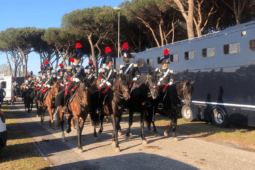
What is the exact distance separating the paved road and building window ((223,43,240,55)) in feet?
16.8

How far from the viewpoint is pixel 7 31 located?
5125 cm

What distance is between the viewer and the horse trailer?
10.4m

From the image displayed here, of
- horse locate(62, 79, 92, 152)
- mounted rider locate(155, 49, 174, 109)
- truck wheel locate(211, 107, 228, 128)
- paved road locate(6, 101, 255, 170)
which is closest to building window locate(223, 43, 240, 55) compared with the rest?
truck wheel locate(211, 107, 228, 128)

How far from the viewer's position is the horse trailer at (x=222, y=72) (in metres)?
10.4

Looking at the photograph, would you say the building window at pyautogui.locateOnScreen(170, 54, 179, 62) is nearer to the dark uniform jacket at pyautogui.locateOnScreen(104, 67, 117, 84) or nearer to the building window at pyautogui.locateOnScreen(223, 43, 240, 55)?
the building window at pyautogui.locateOnScreen(223, 43, 240, 55)

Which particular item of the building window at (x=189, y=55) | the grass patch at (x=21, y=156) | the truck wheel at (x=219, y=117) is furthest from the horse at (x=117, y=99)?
the building window at (x=189, y=55)

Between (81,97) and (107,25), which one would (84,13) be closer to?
(107,25)

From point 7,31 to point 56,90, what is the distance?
159 ft

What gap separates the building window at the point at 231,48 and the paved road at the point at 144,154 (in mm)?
5126

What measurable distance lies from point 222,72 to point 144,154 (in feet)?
22.9

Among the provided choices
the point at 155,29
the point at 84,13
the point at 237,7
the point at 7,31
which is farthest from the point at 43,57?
the point at 237,7

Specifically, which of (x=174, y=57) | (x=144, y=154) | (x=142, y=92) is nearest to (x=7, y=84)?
(x=174, y=57)

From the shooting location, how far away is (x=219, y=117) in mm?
12195

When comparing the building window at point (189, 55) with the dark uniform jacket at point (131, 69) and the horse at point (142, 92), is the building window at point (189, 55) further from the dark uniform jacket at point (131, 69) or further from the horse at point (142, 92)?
the horse at point (142, 92)
